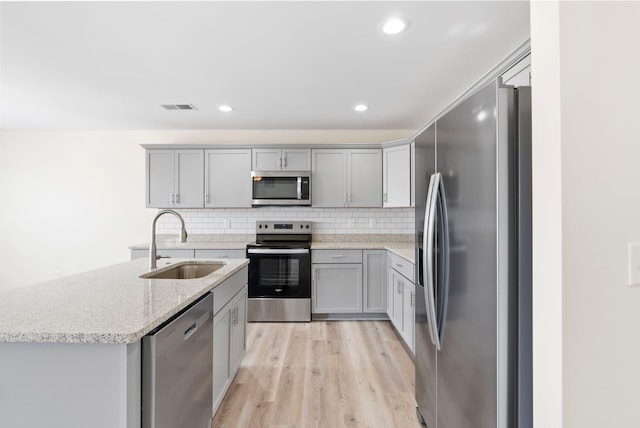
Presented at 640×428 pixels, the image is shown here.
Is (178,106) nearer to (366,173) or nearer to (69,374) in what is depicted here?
(366,173)

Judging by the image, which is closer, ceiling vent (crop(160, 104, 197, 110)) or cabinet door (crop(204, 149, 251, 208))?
ceiling vent (crop(160, 104, 197, 110))

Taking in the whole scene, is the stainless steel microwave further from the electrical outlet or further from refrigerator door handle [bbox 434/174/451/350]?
the electrical outlet

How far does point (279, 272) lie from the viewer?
11.3ft

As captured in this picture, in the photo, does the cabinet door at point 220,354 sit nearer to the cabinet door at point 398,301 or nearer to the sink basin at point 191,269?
the sink basin at point 191,269

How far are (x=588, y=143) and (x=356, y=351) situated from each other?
2.45 meters

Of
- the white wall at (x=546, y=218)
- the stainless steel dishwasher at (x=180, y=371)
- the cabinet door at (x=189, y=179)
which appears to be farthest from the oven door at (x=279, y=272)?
the white wall at (x=546, y=218)

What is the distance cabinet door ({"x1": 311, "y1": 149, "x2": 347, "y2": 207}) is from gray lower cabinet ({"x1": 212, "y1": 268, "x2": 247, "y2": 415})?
171 centimetres

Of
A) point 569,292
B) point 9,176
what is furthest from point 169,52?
point 9,176

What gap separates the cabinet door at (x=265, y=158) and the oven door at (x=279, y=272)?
1072 millimetres

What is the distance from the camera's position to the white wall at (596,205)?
82cm

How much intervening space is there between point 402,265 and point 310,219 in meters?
Answer: 1.59

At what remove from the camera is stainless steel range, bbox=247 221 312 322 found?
342cm

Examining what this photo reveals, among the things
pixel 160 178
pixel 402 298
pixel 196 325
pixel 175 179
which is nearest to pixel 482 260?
pixel 196 325

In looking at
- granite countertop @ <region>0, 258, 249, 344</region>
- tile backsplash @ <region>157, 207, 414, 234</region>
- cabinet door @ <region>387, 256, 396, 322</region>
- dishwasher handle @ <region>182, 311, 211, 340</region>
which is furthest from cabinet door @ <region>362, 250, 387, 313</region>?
dishwasher handle @ <region>182, 311, 211, 340</region>
